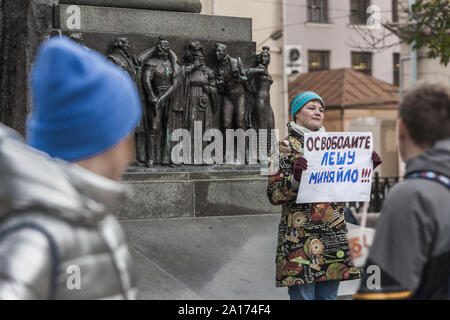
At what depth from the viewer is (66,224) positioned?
1.48m

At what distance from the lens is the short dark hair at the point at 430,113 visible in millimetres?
2238

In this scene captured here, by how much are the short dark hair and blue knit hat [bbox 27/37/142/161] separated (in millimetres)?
1075

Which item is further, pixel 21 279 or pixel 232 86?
pixel 232 86

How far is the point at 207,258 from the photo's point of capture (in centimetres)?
580

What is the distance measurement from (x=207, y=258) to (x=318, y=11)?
30556mm

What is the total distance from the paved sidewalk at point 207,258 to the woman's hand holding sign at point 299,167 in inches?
50.5

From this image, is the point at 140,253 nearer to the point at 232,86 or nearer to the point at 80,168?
the point at 232,86

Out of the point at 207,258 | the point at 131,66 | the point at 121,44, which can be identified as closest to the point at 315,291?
the point at 207,258

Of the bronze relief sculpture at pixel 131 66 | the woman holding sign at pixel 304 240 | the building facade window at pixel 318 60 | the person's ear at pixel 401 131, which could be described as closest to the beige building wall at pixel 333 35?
the building facade window at pixel 318 60

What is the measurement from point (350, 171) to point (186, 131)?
12.4 ft

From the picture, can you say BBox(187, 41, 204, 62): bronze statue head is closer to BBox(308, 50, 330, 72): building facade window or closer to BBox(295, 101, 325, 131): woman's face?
BBox(295, 101, 325, 131): woman's face

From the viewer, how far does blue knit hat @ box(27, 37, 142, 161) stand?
1.61 meters

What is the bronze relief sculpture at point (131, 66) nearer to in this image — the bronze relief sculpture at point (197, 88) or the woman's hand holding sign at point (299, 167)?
the bronze relief sculpture at point (197, 88)
